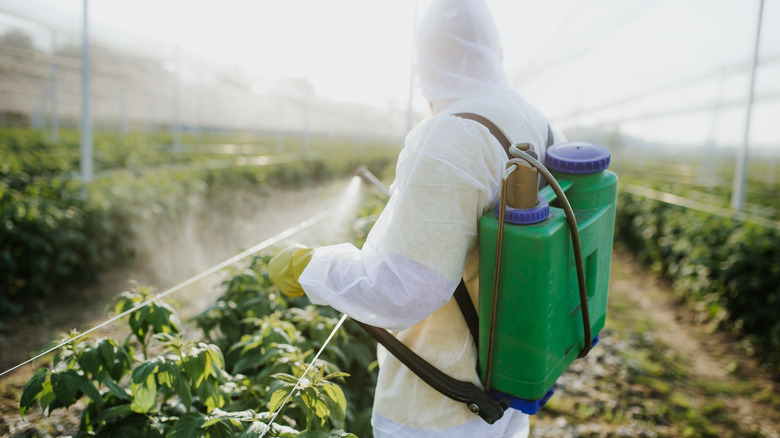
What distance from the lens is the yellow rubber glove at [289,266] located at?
4.11 ft

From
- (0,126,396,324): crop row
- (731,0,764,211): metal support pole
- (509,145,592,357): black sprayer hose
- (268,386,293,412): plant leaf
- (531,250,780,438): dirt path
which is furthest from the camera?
(731,0,764,211): metal support pole

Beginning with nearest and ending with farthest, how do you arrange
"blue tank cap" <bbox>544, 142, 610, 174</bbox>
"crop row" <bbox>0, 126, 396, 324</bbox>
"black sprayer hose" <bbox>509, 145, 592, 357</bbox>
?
"black sprayer hose" <bbox>509, 145, 592, 357</bbox>, "blue tank cap" <bbox>544, 142, 610, 174</bbox>, "crop row" <bbox>0, 126, 396, 324</bbox>

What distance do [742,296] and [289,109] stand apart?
69.4ft

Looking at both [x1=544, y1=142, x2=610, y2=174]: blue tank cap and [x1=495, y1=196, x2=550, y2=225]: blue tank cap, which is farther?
[x1=544, y1=142, x2=610, y2=174]: blue tank cap

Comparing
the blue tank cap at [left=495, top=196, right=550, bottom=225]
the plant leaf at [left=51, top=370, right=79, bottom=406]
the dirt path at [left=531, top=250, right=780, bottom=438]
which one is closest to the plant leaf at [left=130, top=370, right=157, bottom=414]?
the plant leaf at [left=51, top=370, right=79, bottom=406]

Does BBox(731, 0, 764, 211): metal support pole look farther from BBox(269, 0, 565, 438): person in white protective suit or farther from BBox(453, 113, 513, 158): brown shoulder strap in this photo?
BBox(453, 113, 513, 158): brown shoulder strap

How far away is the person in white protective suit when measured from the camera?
106cm

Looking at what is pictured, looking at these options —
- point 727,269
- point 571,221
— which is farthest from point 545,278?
point 727,269

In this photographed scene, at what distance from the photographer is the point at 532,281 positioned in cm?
106

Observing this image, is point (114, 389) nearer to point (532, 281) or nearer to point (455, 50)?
point (532, 281)

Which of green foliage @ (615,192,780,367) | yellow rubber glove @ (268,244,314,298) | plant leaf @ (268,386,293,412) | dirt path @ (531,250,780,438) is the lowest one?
dirt path @ (531,250,780,438)

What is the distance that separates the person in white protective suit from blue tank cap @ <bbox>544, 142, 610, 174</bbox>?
0.26 feet

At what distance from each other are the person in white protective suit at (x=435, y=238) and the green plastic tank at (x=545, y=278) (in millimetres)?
94

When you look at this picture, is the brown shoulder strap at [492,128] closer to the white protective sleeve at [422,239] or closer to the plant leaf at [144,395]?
the white protective sleeve at [422,239]
